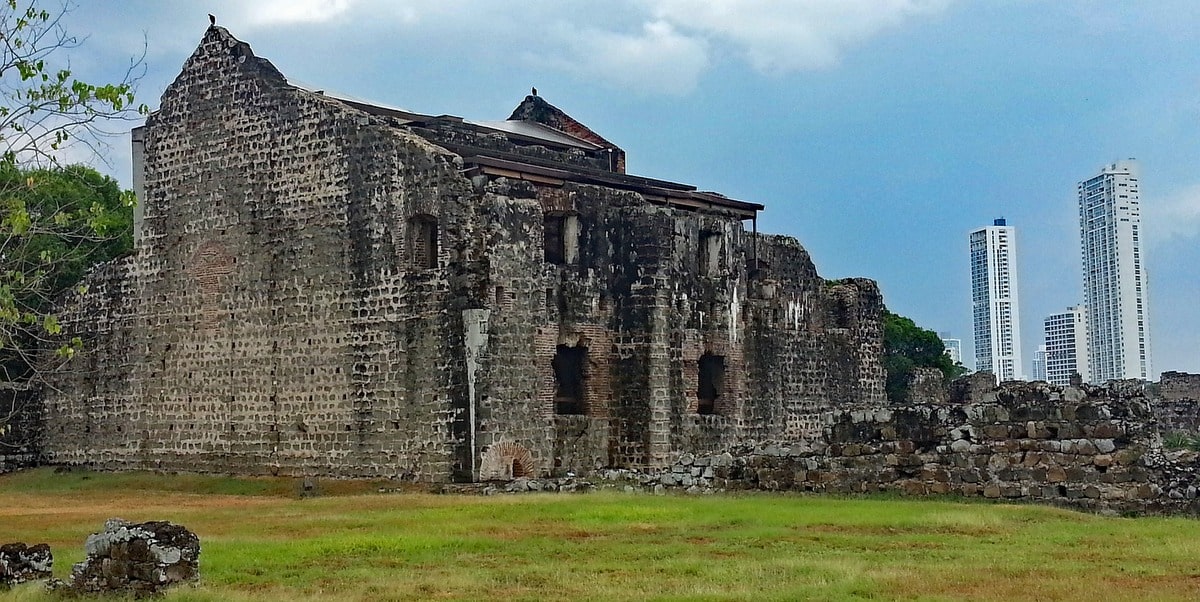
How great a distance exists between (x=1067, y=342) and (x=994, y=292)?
2206 cm

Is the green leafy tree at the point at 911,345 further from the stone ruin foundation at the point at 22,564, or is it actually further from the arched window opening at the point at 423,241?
the stone ruin foundation at the point at 22,564

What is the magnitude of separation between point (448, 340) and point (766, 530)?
11.3 metres

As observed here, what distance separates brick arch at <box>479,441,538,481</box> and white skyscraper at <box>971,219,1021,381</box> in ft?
333

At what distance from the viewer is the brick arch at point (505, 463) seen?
27141 millimetres

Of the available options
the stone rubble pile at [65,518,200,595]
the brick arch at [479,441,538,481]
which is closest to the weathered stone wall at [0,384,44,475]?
the brick arch at [479,441,538,481]

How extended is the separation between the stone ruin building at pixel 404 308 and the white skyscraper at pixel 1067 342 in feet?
230

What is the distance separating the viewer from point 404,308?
92.4 ft

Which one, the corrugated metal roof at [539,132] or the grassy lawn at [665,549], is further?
the corrugated metal roof at [539,132]

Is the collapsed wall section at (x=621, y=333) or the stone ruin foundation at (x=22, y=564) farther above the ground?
the collapsed wall section at (x=621, y=333)

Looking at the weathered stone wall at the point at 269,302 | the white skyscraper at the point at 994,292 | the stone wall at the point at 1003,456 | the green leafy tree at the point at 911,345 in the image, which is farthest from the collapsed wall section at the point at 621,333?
the white skyscraper at the point at 994,292

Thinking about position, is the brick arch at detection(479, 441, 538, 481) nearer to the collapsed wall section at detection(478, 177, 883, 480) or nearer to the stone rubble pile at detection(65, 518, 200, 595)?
the collapsed wall section at detection(478, 177, 883, 480)

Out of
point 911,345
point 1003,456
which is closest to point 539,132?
point 1003,456

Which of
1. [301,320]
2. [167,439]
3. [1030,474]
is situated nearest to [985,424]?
[1030,474]

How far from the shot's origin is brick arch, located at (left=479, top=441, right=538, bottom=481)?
89.0 feet
